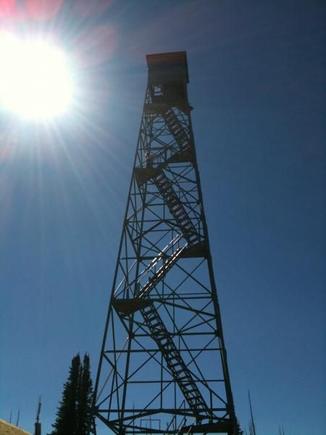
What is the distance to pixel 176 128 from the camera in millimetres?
22922

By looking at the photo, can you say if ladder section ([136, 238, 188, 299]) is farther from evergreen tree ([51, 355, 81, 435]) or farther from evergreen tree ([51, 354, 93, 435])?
evergreen tree ([51, 355, 81, 435])

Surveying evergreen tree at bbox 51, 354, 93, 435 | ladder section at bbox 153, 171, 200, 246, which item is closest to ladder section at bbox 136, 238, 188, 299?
ladder section at bbox 153, 171, 200, 246

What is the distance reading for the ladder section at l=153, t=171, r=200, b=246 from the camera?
1952 centimetres

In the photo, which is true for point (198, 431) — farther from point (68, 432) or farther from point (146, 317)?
point (68, 432)

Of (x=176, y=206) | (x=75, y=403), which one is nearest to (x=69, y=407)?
(x=75, y=403)

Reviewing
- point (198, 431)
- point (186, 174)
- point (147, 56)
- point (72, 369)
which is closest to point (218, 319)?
point (198, 431)

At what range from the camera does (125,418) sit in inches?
623

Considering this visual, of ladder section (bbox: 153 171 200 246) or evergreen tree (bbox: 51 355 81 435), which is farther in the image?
evergreen tree (bbox: 51 355 81 435)

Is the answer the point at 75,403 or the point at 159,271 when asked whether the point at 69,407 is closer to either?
the point at 75,403

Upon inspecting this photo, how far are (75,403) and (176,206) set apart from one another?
31292 millimetres

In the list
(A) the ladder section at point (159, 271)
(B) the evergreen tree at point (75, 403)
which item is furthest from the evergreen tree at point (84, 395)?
(A) the ladder section at point (159, 271)

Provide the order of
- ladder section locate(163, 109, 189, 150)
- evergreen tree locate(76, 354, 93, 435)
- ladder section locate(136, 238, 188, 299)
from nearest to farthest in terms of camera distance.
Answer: ladder section locate(136, 238, 188, 299) < ladder section locate(163, 109, 189, 150) < evergreen tree locate(76, 354, 93, 435)

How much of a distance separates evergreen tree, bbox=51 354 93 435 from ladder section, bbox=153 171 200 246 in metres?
24.5

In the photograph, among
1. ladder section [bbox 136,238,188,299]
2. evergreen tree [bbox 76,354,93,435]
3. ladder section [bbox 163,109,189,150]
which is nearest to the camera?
ladder section [bbox 136,238,188,299]
